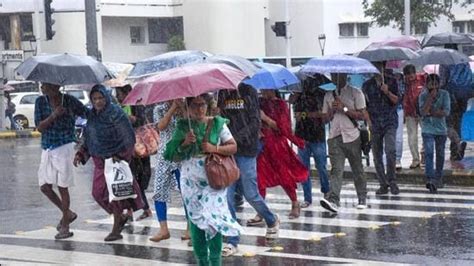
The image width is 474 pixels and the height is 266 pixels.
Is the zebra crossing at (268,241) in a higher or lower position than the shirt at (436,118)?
lower

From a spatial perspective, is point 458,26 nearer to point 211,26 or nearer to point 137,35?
point 211,26

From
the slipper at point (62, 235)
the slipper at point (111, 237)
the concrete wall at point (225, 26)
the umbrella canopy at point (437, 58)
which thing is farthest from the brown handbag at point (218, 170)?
the concrete wall at point (225, 26)

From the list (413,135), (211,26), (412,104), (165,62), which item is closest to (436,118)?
(412,104)

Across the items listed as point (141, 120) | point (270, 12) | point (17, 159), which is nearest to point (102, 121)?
point (141, 120)

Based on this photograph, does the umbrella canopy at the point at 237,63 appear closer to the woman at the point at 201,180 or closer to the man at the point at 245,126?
the man at the point at 245,126

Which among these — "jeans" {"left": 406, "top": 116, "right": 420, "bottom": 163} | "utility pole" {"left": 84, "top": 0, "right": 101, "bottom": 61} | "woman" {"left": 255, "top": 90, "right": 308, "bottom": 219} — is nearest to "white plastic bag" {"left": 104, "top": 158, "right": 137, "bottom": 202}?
"woman" {"left": 255, "top": 90, "right": 308, "bottom": 219}

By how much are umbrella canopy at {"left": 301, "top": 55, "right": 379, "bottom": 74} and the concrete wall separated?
39966 mm

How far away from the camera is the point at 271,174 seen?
11414 mm

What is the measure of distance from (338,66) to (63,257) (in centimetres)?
397

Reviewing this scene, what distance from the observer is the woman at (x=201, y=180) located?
774 centimetres

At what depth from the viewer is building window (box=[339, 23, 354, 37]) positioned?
2180 inches

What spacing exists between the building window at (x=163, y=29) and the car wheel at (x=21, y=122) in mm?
18885

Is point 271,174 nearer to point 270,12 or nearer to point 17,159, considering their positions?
point 17,159

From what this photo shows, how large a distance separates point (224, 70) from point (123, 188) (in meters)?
2.77
